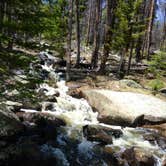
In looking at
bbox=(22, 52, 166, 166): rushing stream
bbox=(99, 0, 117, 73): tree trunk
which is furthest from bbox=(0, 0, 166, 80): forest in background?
bbox=(22, 52, 166, 166): rushing stream

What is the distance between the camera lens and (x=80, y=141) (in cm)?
1441

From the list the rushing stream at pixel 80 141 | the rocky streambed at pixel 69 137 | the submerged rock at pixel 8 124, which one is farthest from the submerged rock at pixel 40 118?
the submerged rock at pixel 8 124

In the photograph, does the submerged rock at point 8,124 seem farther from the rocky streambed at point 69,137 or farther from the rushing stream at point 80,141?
the rushing stream at point 80,141

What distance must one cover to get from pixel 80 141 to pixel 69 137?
0.62 metres

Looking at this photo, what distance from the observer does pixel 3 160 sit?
1169cm

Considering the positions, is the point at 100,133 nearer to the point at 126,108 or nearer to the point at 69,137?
the point at 69,137

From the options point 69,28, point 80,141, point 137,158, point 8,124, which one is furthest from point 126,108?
point 69,28

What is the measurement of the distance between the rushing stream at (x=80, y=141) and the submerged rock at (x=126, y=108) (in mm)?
401

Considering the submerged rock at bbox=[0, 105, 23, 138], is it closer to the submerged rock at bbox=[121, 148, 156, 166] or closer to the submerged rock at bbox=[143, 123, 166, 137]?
the submerged rock at bbox=[121, 148, 156, 166]

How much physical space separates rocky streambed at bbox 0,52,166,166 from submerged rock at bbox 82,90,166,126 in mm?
68

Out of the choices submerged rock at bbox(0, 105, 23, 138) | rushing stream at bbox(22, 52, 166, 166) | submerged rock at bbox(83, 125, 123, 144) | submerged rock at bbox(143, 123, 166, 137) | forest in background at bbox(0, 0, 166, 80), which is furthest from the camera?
submerged rock at bbox(143, 123, 166, 137)

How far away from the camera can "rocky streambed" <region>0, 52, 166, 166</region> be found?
1261cm

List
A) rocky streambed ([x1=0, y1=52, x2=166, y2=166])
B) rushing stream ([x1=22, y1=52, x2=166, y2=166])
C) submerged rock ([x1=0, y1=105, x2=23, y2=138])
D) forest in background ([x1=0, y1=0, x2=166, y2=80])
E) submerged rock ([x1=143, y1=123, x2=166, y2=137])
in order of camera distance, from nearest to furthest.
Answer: forest in background ([x1=0, y1=0, x2=166, y2=80])
rocky streambed ([x1=0, y1=52, x2=166, y2=166])
rushing stream ([x1=22, y1=52, x2=166, y2=166])
submerged rock ([x1=0, y1=105, x2=23, y2=138])
submerged rock ([x1=143, y1=123, x2=166, y2=137])

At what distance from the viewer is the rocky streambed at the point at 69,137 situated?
12.6 metres
